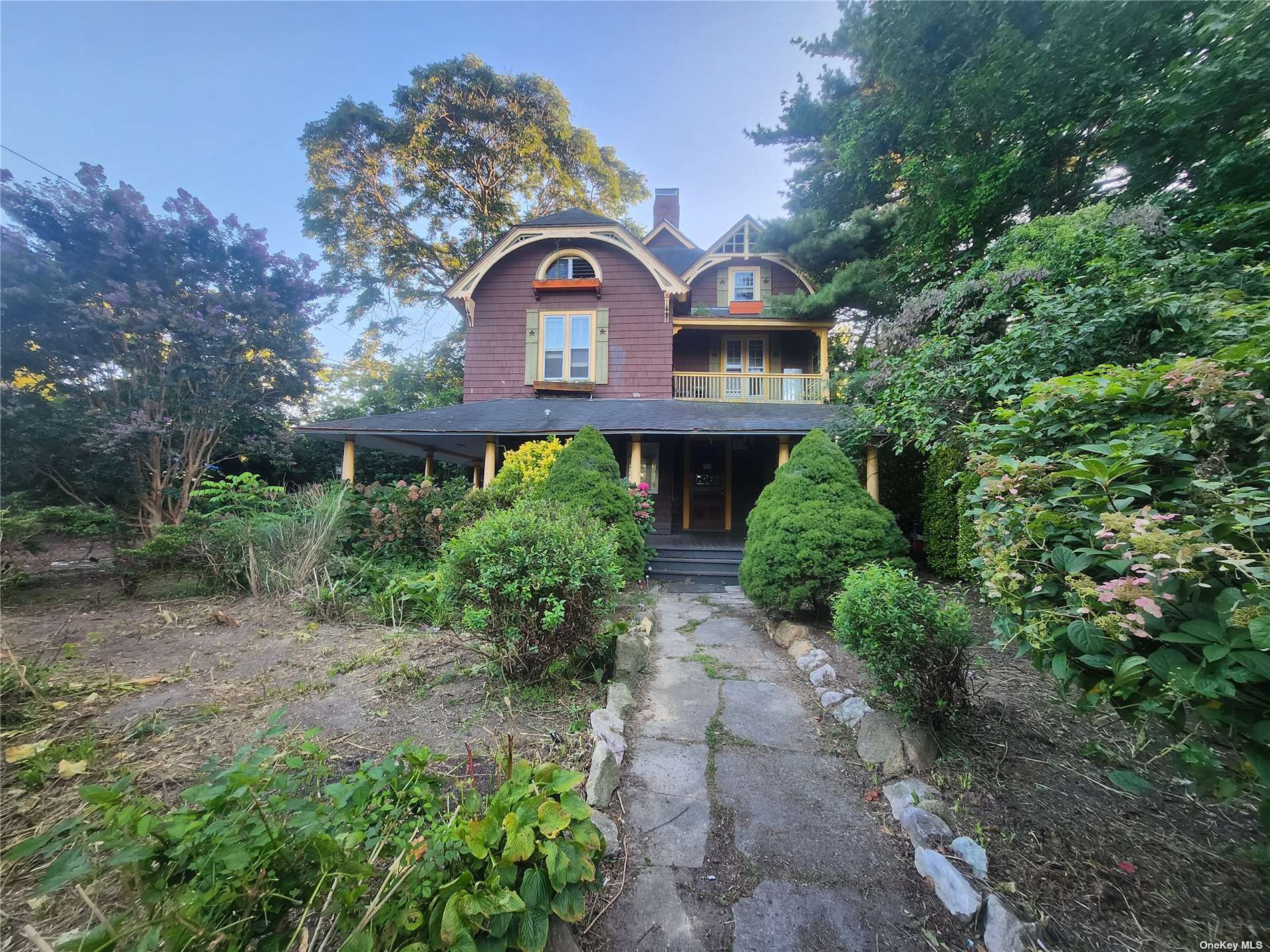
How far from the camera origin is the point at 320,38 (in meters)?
5.72

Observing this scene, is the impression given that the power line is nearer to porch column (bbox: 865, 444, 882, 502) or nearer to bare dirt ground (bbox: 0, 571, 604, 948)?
bare dirt ground (bbox: 0, 571, 604, 948)

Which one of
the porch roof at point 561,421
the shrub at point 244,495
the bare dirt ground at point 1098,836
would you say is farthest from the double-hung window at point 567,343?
the bare dirt ground at point 1098,836

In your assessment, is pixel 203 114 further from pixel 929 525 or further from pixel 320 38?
pixel 929 525

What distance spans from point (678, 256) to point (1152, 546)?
1444 centimetres

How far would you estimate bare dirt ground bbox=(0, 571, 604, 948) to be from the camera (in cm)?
182

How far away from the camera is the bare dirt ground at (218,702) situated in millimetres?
1820

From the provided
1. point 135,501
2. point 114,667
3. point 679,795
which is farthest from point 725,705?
point 135,501

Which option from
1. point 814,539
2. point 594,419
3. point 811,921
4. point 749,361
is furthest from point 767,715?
point 749,361

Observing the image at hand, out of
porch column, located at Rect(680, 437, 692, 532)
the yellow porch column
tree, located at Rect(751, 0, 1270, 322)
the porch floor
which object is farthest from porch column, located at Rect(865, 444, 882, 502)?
porch column, located at Rect(680, 437, 692, 532)

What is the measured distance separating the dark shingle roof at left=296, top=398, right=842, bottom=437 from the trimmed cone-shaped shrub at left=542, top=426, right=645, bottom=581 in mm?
1877

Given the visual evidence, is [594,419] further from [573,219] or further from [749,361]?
[573,219]

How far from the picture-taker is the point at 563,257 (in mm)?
10945

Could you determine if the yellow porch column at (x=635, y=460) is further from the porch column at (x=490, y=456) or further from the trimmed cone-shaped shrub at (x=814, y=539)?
the trimmed cone-shaped shrub at (x=814, y=539)

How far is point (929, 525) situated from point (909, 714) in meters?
4.44
